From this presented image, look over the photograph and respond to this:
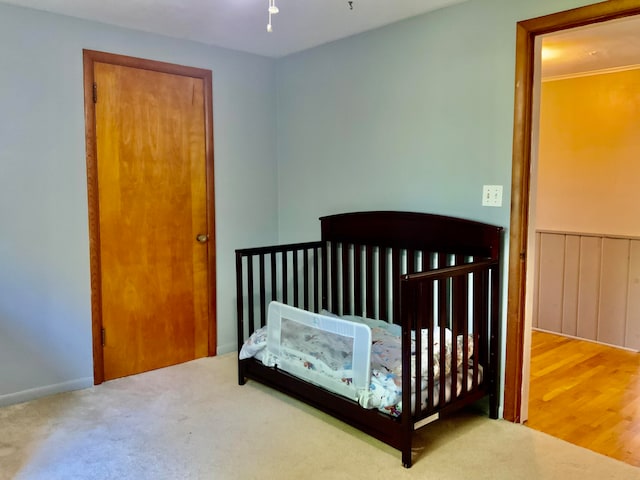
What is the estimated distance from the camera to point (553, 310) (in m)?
4.39

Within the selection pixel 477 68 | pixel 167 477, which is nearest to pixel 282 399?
pixel 167 477

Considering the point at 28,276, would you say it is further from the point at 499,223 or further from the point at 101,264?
the point at 499,223

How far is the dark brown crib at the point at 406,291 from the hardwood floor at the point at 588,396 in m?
0.40

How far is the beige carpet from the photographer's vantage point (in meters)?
2.19

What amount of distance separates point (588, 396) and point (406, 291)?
164cm

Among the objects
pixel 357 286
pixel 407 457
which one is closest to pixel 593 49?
pixel 357 286

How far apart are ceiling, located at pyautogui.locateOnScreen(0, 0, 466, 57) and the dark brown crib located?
112 cm

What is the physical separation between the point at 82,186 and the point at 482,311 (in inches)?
91.6

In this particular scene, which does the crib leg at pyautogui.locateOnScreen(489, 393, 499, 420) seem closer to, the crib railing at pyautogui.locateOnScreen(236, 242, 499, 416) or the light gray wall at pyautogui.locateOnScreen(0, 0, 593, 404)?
the crib railing at pyautogui.locateOnScreen(236, 242, 499, 416)

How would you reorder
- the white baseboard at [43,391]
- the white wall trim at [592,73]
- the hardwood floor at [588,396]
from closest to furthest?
the hardwood floor at [588,396]
the white baseboard at [43,391]
the white wall trim at [592,73]

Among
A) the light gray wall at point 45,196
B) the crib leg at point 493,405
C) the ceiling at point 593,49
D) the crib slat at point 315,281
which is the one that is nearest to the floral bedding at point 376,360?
the crib leg at point 493,405

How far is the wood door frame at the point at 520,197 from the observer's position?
7.98 feet

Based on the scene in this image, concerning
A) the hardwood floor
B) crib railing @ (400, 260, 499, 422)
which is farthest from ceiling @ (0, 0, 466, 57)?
the hardwood floor

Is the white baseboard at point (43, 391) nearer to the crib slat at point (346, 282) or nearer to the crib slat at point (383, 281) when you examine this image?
the crib slat at point (346, 282)
